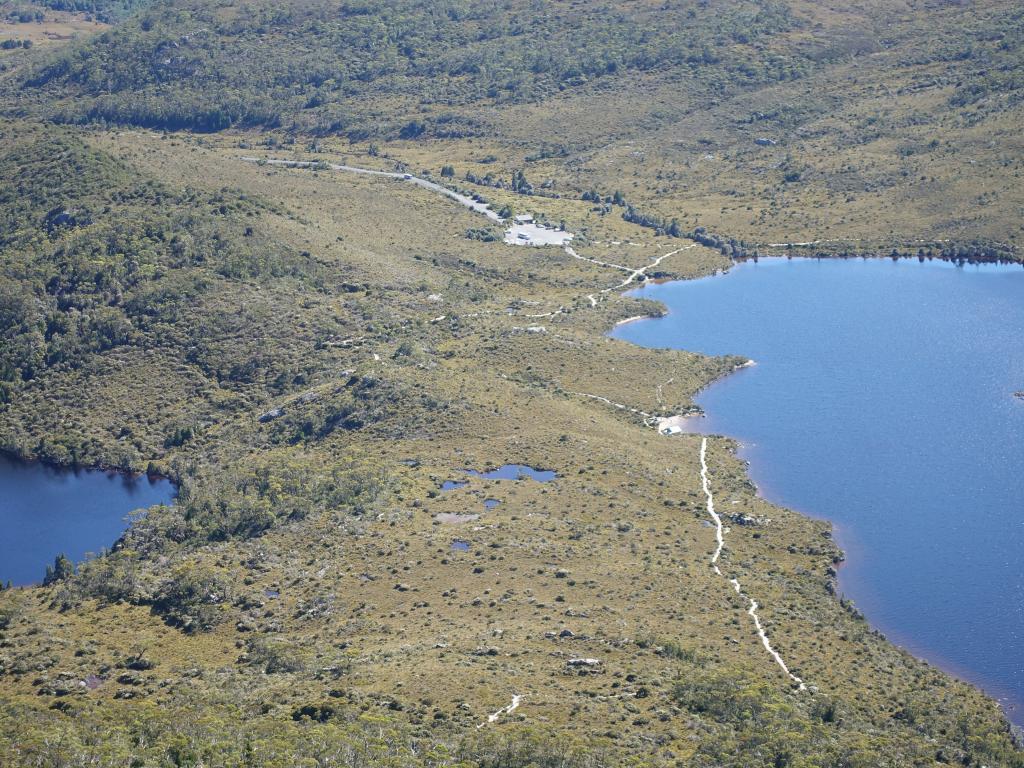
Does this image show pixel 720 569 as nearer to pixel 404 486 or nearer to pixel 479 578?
pixel 479 578

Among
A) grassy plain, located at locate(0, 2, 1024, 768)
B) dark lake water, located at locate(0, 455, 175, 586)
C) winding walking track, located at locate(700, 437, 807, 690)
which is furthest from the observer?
dark lake water, located at locate(0, 455, 175, 586)

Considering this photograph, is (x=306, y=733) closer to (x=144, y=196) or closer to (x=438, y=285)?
(x=438, y=285)

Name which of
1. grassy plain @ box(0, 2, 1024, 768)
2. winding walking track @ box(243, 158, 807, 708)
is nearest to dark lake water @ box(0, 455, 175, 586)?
grassy plain @ box(0, 2, 1024, 768)

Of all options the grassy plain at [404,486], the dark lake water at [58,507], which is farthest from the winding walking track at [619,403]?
the dark lake water at [58,507]

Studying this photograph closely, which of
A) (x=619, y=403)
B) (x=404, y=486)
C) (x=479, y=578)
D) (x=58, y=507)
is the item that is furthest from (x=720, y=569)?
(x=58, y=507)

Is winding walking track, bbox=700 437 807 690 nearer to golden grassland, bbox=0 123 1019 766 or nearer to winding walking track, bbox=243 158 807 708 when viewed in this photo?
winding walking track, bbox=243 158 807 708

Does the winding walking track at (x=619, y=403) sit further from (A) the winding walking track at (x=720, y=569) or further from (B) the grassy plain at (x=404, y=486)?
(B) the grassy plain at (x=404, y=486)
